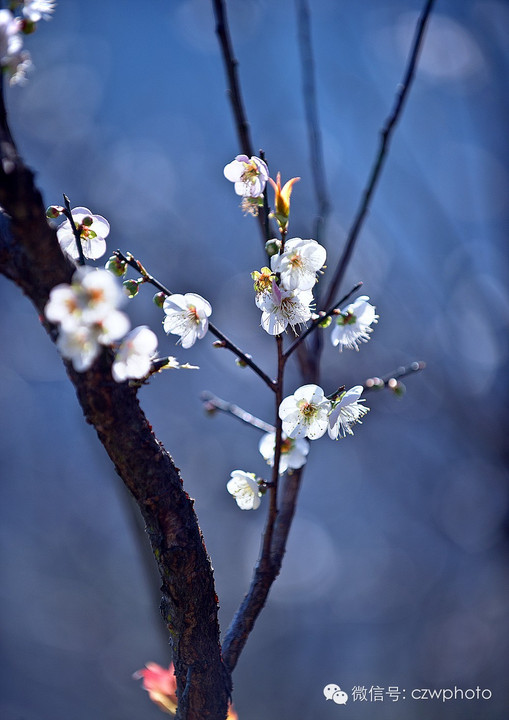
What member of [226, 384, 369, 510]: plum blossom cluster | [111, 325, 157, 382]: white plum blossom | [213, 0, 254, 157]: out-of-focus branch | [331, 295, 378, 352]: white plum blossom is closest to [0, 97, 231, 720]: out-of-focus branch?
[111, 325, 157, 382]: white plum blossom

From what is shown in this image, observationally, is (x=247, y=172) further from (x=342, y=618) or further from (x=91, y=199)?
(x=342, y=618)

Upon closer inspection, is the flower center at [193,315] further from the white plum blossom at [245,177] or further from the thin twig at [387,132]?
the thin twig at [387,132]

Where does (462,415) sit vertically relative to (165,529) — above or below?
above

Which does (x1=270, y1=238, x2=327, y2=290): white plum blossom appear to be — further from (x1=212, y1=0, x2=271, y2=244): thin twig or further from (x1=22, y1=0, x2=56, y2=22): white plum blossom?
(x1=22, y1=0, x2=56, y2=22): white plum blossom

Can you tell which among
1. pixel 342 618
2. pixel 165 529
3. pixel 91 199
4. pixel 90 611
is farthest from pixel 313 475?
pixel 165 529

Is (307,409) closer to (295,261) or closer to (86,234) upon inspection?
(295,261)

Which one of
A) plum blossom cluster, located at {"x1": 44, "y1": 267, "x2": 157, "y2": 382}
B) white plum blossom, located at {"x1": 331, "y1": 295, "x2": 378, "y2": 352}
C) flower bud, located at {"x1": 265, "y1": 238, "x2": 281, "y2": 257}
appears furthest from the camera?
white plum blossom, located at {"x1": 331, "y1": 295, "x2": 378, "y2": 352}
